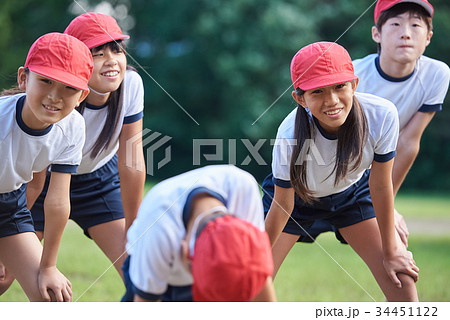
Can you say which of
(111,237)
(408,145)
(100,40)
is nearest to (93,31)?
(100,40)

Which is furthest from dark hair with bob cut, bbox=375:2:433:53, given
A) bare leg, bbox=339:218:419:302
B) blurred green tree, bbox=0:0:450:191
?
blurred green tree, bbox=0:0:450:191

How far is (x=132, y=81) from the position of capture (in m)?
3.17

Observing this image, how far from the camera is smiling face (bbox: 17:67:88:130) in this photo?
7.81ft

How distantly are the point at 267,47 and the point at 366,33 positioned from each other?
7.48 feet

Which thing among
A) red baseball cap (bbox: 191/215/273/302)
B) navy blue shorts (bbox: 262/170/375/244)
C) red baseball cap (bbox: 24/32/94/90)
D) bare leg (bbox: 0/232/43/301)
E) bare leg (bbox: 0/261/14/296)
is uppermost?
red baseball cap (bbox: 24/32/94/90)

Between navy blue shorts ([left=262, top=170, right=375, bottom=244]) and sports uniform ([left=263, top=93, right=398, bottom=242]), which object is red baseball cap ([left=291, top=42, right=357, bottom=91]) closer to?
sports uniform ([left=263, top=93, right=398, bottom=242])

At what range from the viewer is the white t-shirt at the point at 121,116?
3102mm

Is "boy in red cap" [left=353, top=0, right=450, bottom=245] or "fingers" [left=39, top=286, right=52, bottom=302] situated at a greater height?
"boy in red cap" [left=353, top=0, right=450, bottom=245]

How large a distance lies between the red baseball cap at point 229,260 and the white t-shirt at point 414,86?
186 cm

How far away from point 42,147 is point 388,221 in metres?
1.68

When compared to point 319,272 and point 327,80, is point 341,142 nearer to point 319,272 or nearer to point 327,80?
point 327,80

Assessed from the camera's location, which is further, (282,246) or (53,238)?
(282,246)

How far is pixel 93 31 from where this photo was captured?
2.95 meters

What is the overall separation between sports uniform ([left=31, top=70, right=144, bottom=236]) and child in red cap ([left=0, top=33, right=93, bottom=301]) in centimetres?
43
